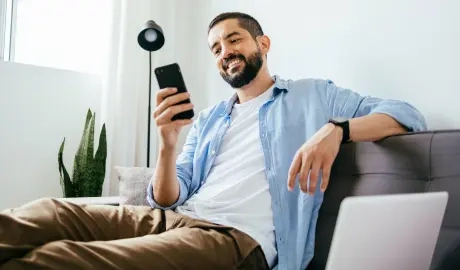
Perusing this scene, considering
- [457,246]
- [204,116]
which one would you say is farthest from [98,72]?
[457,246]

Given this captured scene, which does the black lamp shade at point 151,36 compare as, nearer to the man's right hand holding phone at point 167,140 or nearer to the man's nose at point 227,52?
the man's nose at point 227,52

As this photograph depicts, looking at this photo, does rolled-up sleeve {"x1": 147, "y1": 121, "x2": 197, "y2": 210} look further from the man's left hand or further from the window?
the window

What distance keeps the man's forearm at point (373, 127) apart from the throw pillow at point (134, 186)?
82 cm

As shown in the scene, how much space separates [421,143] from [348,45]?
0.66 m

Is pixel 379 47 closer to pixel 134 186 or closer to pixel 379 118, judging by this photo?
pixel 379 118

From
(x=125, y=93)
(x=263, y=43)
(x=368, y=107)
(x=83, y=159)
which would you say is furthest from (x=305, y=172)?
(x=125, y=93)

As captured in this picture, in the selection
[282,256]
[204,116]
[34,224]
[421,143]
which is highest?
[204,116]

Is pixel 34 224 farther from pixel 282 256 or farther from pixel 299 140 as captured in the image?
pixel 299 140

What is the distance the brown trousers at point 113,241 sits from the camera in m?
0.88

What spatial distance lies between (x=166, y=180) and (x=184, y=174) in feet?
0.52

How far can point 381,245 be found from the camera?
2.50 feet

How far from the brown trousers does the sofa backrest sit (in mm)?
260

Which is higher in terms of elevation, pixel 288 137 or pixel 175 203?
pixel 288 137

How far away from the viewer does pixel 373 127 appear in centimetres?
121
